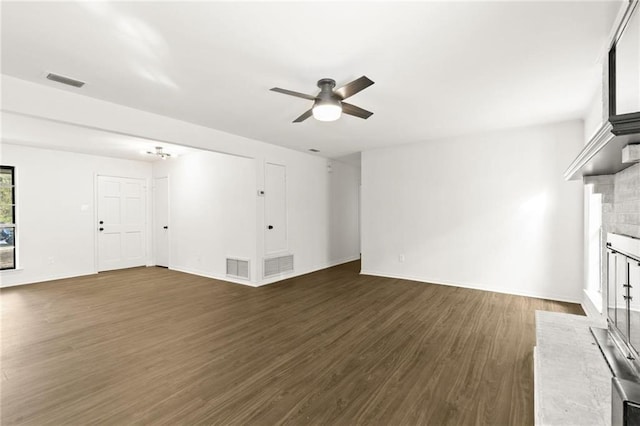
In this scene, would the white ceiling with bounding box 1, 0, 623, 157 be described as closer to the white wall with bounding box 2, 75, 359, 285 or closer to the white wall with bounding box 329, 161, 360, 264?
the white wall with bounding box 2, 75, 359, 285

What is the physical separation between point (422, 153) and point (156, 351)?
5103 millimetres

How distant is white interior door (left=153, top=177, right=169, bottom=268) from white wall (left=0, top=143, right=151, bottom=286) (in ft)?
3.76

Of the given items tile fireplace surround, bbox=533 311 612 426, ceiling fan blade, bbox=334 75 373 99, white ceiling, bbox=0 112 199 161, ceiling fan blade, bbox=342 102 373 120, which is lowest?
tile fireplace surround, bbox=533 311 612 426

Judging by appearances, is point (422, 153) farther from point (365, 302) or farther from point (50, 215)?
point (50, 215)

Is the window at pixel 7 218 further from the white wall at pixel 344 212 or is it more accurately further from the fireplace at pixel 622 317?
the fireplace at pixel 622 317

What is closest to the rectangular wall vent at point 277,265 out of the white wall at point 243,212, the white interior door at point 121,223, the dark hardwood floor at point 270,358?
the white wall at point 243,212

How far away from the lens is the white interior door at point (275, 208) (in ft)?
18.6

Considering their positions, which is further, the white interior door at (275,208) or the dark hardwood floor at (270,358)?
the white interior door at (275,208)

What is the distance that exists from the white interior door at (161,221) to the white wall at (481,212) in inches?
191

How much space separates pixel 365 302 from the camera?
4.37 metres

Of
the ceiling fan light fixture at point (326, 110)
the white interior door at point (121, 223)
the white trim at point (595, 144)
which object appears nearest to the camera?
the white trim at point (595, 144)

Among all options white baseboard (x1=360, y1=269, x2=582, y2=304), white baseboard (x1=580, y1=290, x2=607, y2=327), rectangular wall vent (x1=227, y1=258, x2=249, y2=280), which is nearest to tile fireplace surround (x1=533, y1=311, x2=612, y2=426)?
white baseboard (x1=580, y1=290, x2=607, y2=327)

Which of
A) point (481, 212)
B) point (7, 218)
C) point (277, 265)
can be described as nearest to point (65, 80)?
point (277, 265)

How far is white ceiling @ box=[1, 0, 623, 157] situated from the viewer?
75.0 inches
